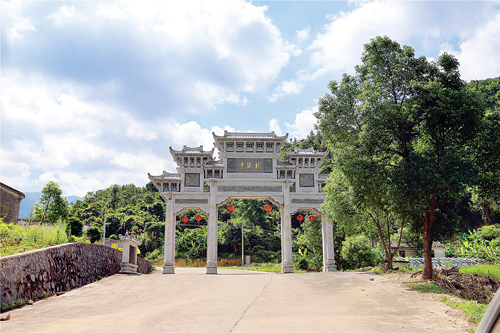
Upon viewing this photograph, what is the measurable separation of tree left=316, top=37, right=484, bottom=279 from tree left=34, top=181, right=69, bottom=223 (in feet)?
80.0

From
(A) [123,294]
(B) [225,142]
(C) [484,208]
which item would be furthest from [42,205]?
(C) [484,208]

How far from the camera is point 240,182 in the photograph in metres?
21.9

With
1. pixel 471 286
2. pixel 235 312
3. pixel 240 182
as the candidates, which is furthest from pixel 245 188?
pixel 235 312

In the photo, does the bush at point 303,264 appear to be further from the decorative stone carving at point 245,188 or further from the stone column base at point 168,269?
the stone column base at point 168,269

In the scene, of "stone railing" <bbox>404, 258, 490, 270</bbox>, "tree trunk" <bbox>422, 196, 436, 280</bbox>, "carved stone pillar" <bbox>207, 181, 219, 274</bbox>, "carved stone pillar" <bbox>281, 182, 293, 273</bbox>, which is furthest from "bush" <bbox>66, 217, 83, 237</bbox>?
"stone railing" <bbox>404, 258, 490, 270</bbox>

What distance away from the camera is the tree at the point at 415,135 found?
10062mm

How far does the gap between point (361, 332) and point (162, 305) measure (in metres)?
4.56

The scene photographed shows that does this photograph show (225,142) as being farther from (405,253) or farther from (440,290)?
(405,253)

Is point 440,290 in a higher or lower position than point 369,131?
lower

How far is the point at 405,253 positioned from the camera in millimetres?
30047

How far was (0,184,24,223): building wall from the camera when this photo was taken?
15500mm

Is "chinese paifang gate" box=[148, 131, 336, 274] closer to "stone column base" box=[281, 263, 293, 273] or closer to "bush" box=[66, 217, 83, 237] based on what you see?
"stone column base" box=[281, 263, 293, 273]

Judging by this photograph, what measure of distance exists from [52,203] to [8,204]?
13593mm

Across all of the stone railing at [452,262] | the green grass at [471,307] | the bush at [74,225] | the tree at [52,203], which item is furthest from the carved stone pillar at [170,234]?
the green grass at [471,307]
